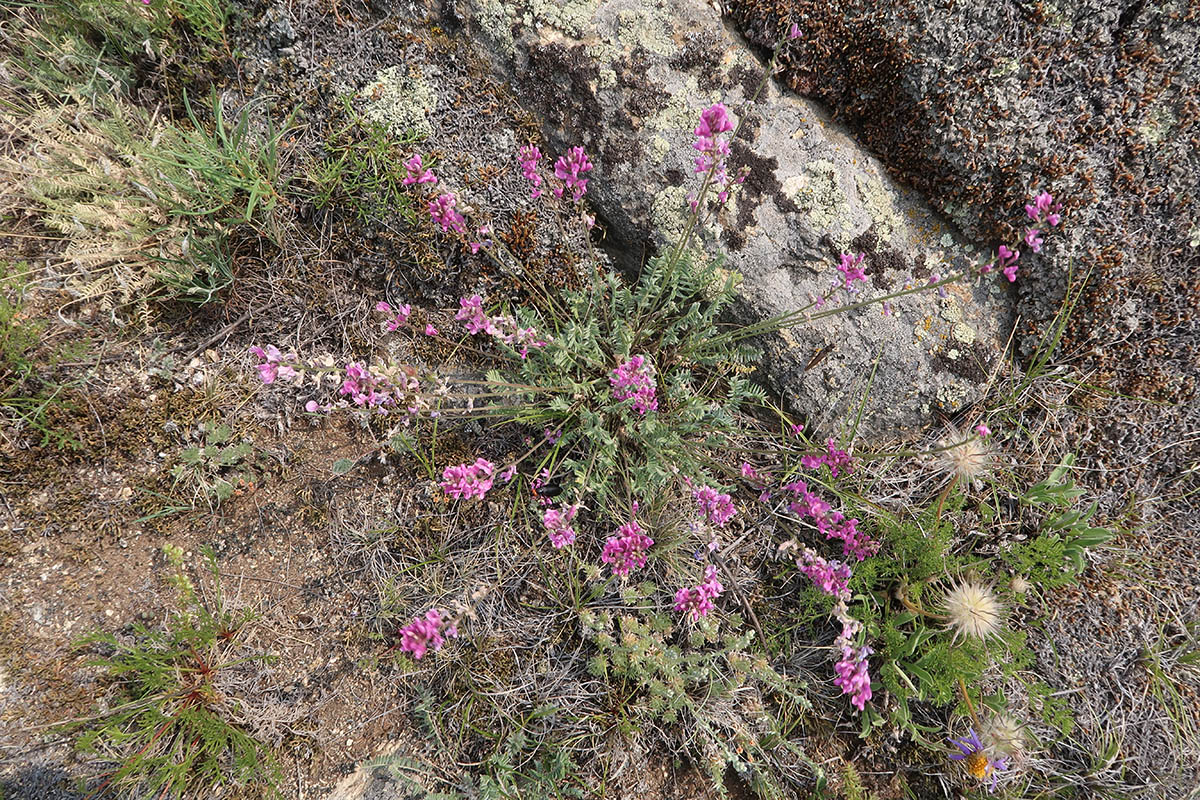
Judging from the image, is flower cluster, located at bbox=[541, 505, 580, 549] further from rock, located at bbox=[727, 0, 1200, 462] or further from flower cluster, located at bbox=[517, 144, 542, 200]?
rock, located at bbox=[727, 0, 1200, 462]

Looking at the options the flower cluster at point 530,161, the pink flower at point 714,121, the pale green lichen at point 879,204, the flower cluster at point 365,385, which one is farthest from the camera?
the pale green lichen at point 879,204

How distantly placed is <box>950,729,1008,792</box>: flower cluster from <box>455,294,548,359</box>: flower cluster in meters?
3.07

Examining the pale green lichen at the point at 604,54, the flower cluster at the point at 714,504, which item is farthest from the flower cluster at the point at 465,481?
the pale green lichen at the point at 604,54

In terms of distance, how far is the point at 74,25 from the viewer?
11.3 ft

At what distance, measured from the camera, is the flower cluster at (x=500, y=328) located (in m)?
2.88

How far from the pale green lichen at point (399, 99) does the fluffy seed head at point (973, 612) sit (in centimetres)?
375

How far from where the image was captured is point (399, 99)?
3287 millimetres

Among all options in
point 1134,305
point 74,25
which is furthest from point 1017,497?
point 74,25

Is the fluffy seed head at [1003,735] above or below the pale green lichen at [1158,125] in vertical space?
below

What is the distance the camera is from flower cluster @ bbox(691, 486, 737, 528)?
3.10 m

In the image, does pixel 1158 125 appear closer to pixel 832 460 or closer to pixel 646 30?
pixel 832 460

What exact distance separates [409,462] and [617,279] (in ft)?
5.18

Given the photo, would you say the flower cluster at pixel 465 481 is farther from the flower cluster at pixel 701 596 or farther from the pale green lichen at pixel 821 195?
the pale green lichen at pixel 821 195

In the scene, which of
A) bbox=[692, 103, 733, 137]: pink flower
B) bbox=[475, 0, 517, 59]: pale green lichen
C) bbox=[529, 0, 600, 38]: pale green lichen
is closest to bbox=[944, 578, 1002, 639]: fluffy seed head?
bbox=[692, 103, 733, 137]: pink flower
